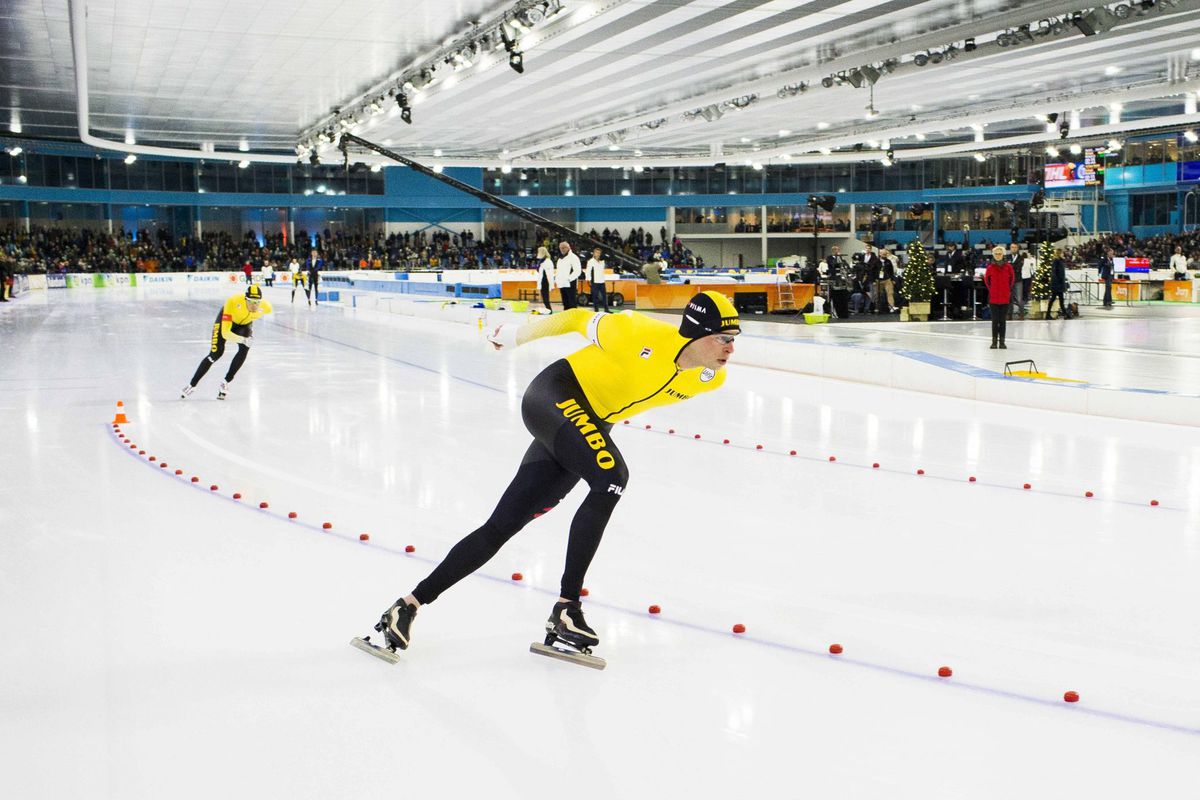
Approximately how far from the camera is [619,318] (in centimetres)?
335

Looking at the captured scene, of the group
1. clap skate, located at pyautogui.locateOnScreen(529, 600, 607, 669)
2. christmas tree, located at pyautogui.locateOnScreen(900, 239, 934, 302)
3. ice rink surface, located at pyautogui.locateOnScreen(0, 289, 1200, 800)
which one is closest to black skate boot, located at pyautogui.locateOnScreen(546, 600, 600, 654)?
clap skate, located at pyautogui.locateOnScreen(529, 600, 607, 669)

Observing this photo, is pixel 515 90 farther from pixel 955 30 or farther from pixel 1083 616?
pixel 1083 616

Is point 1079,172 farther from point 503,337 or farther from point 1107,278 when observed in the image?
point 503,337

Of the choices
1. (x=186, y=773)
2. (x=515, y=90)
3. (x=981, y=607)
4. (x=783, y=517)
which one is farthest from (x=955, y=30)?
(x=186, y=773)

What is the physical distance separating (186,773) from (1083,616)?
301 centimetres

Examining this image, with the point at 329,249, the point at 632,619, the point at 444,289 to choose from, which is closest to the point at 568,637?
the point at 632,619

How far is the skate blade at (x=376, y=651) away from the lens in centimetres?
332

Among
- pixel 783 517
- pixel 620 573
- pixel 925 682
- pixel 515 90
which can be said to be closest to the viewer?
pixel 925 682

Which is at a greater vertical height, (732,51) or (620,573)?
(732,51)

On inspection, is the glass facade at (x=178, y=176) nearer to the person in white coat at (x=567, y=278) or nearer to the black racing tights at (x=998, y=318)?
the person in white coat at (x=567, y=278)

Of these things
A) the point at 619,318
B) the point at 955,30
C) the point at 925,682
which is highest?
the point at 955,30

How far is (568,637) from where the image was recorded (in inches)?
133

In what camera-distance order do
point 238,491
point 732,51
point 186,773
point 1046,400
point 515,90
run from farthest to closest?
point 515,90 < point 732,51 < point 1046,400 < point 238,491 < point 186,773

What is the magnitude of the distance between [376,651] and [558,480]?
785 millimetres
